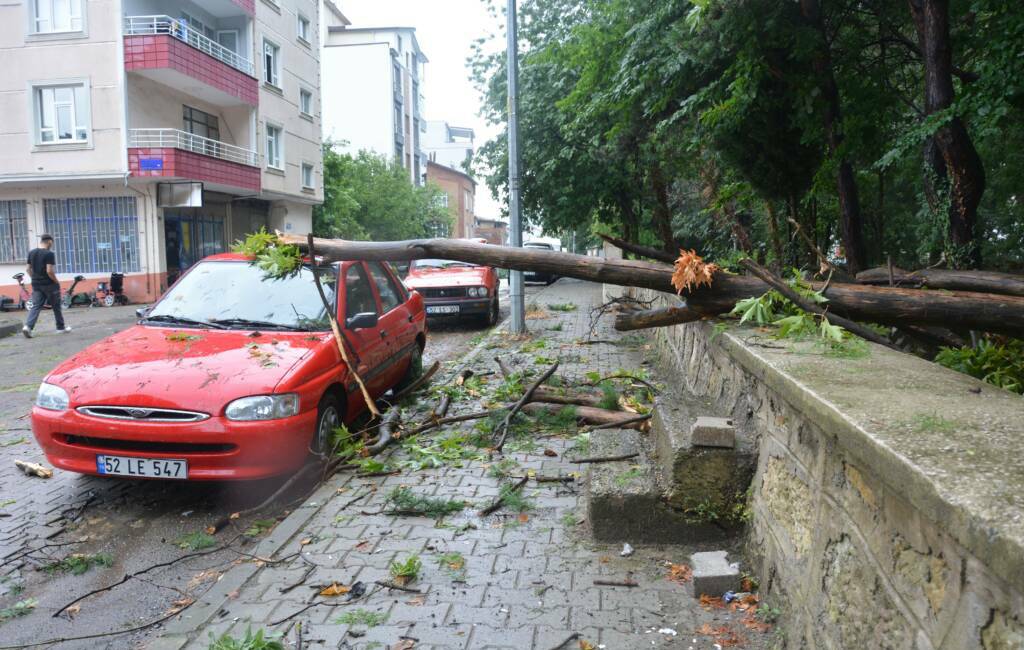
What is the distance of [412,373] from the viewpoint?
8.23 metres

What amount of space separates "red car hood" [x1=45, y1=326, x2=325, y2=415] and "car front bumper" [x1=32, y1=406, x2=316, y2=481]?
13 centimetres

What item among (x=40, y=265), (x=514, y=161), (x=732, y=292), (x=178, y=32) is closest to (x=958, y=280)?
(x=732, y=292)

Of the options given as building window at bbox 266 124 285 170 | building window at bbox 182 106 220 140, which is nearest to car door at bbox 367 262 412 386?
building window at bbox 182 106 220 140

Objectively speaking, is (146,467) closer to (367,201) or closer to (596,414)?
(596,414)

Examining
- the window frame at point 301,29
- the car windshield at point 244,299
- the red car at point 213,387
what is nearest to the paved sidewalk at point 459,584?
the red car at point 213,387

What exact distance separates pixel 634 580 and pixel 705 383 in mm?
2059

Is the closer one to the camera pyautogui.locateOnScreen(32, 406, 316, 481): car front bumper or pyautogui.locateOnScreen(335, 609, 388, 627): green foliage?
pyautogui.locateOnScreen(335, 609, 388, 627): green foliage

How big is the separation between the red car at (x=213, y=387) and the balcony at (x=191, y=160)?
17.3 m

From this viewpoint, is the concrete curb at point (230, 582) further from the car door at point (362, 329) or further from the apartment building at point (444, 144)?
the apartment building at point (444, 144)

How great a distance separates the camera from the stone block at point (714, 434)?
12.1ft

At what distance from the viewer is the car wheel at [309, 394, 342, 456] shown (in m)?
5.23

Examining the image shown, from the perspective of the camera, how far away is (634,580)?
138 inches

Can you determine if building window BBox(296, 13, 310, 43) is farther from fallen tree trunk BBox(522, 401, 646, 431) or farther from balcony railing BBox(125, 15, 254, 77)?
fallen tree trunk BBox(522, 401, 646, 431)

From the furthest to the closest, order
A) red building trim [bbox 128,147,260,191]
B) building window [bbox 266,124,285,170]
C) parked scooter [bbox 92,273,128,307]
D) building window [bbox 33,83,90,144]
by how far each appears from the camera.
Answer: building window [bbox 266,124,285,170], building window [bbox 33,83,90,144], parked scooter [bbox 92,273,128,307], red building trim [bbox 128,147,260,191]
